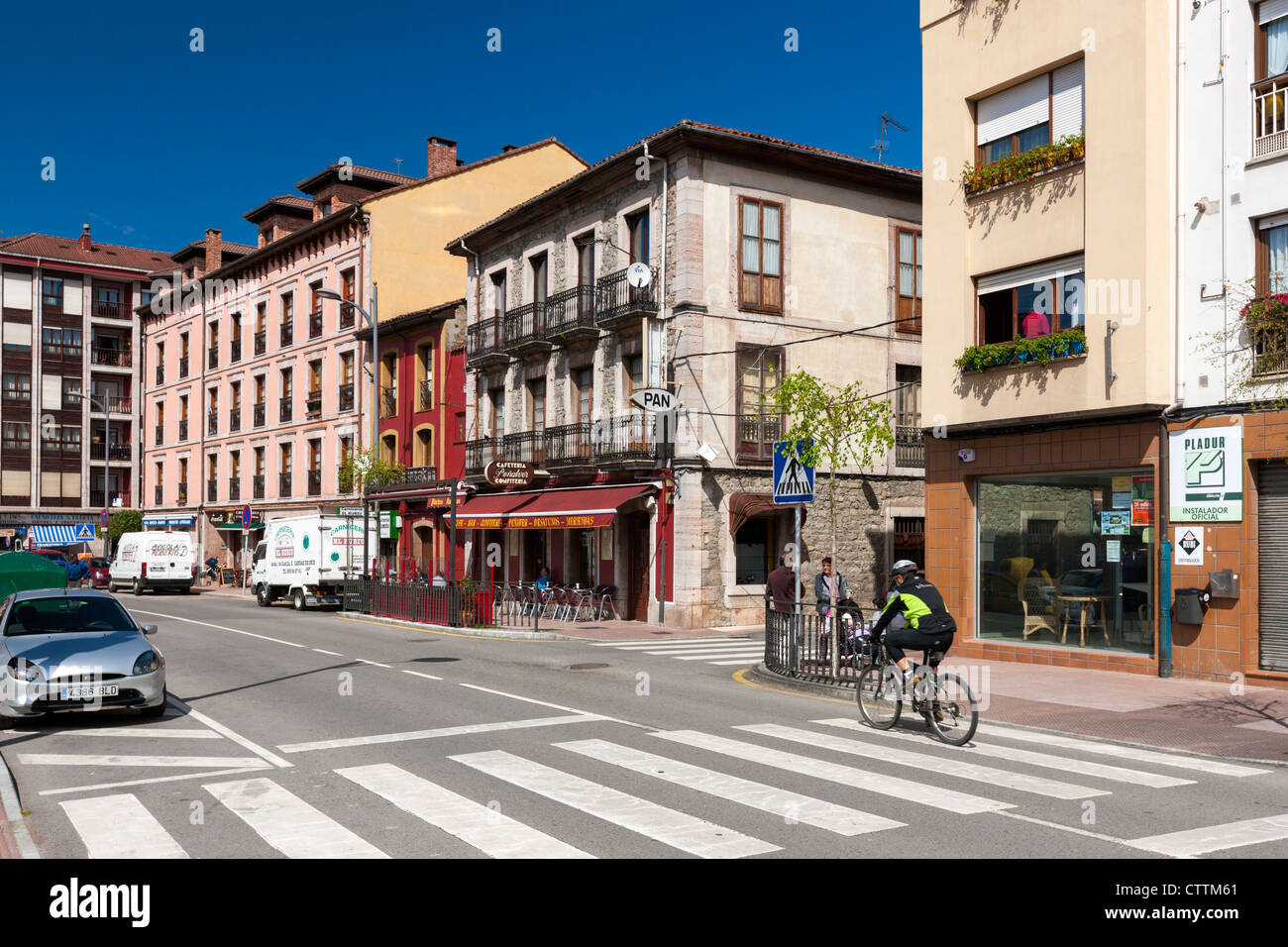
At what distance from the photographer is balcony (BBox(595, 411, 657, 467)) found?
27.4 meters

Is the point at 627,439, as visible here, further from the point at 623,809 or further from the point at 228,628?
the point at 623,809

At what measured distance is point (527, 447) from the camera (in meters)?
32.7

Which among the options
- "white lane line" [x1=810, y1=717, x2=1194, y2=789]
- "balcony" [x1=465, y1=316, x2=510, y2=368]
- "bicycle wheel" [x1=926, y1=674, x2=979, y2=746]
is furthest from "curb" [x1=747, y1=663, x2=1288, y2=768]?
Result: "balcony" [x1=465, y1=316, x2=510, y2=368]

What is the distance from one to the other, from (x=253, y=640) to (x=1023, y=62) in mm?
17149

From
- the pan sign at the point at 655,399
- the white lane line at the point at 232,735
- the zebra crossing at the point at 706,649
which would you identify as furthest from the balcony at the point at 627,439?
the white lane line at the point at 232,735

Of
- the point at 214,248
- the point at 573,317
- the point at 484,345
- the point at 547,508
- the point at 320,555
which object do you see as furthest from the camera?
the point at 214,248

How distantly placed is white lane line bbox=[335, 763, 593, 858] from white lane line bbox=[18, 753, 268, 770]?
1.05m

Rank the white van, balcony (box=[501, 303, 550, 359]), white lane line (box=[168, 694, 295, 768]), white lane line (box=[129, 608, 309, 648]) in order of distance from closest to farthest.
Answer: white lane line (box=[168, 694, 295, 768]) → white lane line (box=[129, 608, 309, 648]) → balcony (box=[501, 303, 550, 359]) → the white van

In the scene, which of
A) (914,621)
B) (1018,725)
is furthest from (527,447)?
(914,621)

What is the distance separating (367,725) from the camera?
11.2m

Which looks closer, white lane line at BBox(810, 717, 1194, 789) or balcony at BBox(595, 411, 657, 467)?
white lane line at BBox(810, 717, 1194, 789)

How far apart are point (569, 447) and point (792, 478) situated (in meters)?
16.3

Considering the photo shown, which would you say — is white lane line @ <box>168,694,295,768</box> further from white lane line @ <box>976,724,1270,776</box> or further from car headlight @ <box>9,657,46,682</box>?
white lane line @ <box>976,724,1270,776</box>
